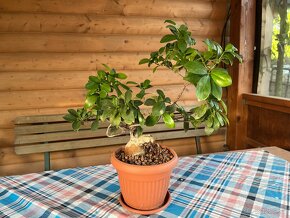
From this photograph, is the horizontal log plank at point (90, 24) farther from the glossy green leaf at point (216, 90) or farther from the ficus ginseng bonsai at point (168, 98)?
the glossy green leaf at point (216, 90)

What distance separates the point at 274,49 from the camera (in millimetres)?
2086

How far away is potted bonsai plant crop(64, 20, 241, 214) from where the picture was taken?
705 millimetres

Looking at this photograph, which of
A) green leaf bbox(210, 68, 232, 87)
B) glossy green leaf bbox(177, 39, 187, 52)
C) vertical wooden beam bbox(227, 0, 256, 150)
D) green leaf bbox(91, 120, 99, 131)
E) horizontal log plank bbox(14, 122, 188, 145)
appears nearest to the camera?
green leaf bbox(210, 68, 232, 87)

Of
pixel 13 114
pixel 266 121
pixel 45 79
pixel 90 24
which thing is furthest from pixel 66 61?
pixel 266 121

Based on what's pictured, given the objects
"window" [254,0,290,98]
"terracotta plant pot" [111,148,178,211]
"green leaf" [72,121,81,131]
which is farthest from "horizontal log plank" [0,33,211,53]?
"terracotta plant pot" [111,148,178,211]

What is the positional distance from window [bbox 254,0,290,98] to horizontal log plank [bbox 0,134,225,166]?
0.68 metres

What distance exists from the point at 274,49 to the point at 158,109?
1.82m

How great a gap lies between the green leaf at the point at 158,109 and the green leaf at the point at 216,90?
0.53 feet

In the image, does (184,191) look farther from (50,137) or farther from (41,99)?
(41,99)

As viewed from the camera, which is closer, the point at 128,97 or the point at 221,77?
the point at 221,77

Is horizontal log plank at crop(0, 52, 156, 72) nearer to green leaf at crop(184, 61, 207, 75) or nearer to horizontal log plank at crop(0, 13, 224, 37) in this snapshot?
horizontal log plank at crop(0, 13, 224, 37)

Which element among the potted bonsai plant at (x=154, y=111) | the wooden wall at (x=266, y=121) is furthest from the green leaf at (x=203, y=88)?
the wooden wall at (x=266, y=121)

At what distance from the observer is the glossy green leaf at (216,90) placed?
645mm

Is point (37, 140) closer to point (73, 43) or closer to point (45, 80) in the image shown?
point (45, 80)
